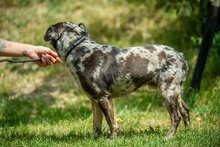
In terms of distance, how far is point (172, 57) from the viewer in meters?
5.49

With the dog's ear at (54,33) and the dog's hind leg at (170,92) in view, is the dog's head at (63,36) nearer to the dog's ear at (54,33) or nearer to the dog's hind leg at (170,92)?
the dog's ear at (54,33)

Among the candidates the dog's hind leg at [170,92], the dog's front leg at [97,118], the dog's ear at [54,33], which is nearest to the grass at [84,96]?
the dog's front leg at [97,118]

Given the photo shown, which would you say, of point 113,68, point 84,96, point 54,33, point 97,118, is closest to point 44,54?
point 54,33

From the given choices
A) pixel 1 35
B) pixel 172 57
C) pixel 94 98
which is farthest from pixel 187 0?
pixel 1 35

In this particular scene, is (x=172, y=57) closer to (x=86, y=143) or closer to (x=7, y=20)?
(x=86, y=143)

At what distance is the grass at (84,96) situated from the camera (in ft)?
18.7

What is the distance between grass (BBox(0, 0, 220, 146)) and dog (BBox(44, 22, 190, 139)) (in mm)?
448

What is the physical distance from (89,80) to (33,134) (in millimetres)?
1337

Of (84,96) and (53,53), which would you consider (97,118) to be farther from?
(84,96)

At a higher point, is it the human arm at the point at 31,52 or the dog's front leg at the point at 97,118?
the human arm at the point at 31,52

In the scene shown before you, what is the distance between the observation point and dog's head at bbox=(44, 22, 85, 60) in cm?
544

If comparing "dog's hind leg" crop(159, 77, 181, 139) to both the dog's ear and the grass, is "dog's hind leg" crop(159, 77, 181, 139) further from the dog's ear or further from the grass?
the dog's ear

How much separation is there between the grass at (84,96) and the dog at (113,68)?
45cm

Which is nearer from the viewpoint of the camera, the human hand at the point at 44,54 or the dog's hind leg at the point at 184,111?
the human hand at the point at 44,54
